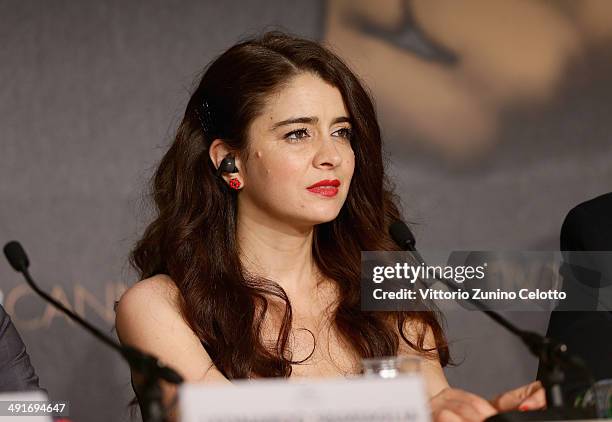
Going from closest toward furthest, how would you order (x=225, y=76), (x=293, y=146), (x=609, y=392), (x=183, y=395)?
(x=183, y=395)
(x=609, y=392)
(x=293, y=146)
(x=225, y=76)

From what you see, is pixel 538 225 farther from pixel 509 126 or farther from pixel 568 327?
pixel 568 327

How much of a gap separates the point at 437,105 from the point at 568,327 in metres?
1.43

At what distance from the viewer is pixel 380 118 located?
145 inches

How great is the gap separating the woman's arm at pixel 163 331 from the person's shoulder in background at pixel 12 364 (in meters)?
0.23

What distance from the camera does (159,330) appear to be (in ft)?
8.29

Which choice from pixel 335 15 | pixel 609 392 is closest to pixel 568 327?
pixel 609 392

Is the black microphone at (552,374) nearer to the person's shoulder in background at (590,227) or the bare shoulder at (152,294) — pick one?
the person's shoulder in background at (590,227)

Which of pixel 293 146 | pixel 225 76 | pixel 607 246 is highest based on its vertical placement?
pixel 225 76

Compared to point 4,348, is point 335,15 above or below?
above

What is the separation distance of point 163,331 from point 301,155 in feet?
1.75

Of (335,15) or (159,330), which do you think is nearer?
(159,330)

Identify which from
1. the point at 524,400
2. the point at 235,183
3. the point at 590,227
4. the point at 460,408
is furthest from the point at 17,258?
the point at 590,227

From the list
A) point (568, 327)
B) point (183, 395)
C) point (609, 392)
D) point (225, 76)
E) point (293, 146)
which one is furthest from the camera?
point (225, 76)

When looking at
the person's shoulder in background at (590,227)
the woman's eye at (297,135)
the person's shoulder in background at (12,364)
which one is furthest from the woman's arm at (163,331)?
the person's shoulder in background at (590,227)
